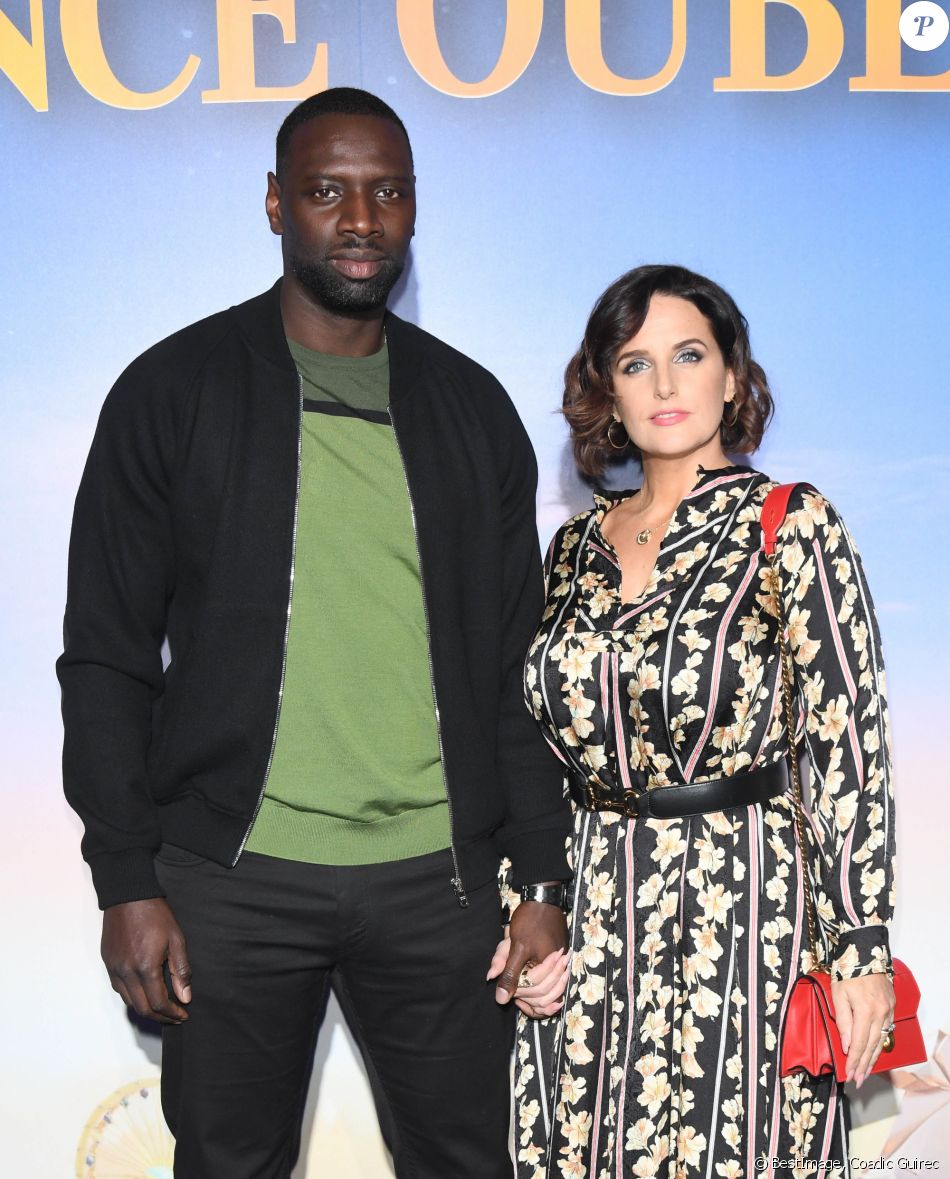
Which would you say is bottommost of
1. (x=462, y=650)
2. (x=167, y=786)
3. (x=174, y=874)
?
(x=174, y=874)

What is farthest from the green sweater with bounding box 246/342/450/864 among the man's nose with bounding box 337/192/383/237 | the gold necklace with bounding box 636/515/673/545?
the gold necklace with bounding box 636/515/673/545

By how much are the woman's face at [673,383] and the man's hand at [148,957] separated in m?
1.15

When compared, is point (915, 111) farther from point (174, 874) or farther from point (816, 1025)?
point (174, 874)

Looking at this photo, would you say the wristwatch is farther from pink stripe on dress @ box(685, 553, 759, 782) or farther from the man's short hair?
the man's short hair

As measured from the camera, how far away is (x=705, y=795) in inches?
82.0

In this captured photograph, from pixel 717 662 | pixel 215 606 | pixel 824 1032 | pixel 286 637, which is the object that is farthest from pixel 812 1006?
pixel 215 606

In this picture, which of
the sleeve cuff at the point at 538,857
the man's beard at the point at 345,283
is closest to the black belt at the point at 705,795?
the sleeve cuff at the point at 538,857

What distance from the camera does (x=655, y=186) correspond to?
2.69 m

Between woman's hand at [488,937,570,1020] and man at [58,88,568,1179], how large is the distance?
0.07 feet

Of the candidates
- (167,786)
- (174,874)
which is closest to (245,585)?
(167,786)

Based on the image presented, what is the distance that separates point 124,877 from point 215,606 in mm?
429

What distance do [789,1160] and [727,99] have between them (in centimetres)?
203

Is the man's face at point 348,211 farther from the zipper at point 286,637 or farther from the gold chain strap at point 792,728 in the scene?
the gold chain strap at point 792,728

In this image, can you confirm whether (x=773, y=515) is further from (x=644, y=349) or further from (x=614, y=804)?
(x=614, y=804)
